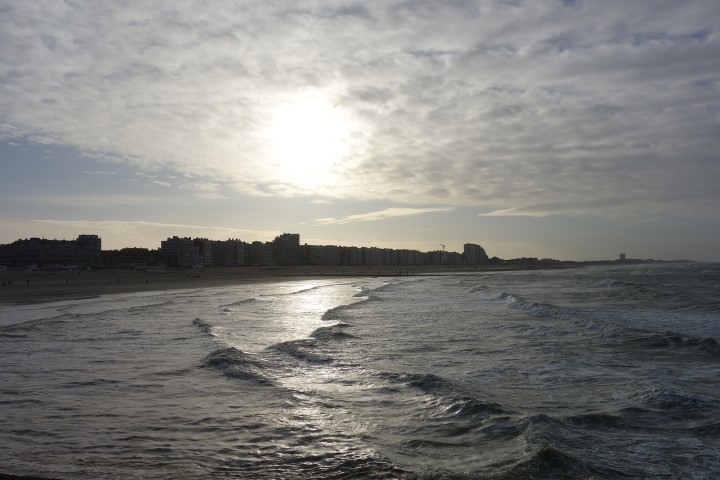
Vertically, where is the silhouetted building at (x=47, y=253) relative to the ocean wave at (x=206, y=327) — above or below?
above

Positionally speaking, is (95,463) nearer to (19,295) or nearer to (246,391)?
→ (246,391)

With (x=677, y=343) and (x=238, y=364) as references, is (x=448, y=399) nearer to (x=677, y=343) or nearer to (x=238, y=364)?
(x=238, y=364)

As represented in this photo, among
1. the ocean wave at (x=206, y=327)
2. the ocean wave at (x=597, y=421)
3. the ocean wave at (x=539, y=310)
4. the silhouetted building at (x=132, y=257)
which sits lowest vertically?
the ocean wave at (x=597, y=421)

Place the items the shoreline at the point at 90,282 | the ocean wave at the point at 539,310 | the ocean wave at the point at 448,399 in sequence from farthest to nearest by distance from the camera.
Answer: the shoreline at the point at 90,282, the ocean wave at the point at 539,310, the ocean wave at the point at 448,399

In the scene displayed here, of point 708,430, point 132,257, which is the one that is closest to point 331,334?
point 708,430

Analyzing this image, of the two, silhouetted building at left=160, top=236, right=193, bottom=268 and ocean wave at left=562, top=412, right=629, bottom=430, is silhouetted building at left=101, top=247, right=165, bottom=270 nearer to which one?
silhouetted building at left=160, top=236, right=193, bottom=268

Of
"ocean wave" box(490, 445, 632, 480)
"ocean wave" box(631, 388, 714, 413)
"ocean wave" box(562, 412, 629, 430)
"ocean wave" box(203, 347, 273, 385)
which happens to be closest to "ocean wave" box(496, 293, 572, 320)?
"ocean wave" box(631, 388, 714, 413)

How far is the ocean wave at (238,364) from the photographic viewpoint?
1161 centimetres

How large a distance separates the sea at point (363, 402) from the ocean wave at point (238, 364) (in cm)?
7

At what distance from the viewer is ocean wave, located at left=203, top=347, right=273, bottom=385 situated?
1161 cm

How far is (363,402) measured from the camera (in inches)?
374

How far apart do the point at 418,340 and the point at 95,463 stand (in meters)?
11.5

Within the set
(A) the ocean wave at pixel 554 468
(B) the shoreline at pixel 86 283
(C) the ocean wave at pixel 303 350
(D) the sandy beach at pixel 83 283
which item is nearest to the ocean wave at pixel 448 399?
(A) the ocean wave at pixel 554 468

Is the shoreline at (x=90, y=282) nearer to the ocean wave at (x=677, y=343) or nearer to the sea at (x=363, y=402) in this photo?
the sea at (x=363, y=402)
